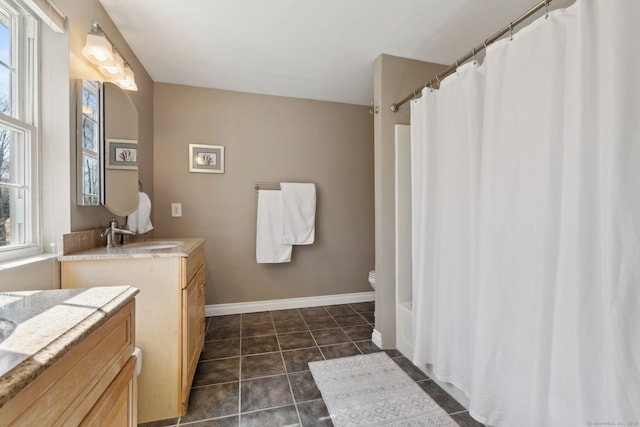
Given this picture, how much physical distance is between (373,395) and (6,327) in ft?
5.10

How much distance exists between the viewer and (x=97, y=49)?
4.55 ft

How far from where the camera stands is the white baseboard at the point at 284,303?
8.48ft

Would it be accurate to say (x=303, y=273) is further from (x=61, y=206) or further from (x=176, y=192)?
(x=61, y=206)

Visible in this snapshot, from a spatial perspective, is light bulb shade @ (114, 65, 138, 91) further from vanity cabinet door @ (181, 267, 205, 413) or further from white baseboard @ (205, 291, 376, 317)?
white baseboard @ (205, 291, 376, 317)

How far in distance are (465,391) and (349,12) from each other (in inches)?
85.6

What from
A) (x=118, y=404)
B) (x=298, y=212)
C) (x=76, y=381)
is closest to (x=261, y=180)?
(x=298, y=212)

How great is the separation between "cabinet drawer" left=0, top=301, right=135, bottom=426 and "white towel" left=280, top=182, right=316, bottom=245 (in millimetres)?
1864

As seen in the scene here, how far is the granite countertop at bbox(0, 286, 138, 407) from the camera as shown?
0.40m

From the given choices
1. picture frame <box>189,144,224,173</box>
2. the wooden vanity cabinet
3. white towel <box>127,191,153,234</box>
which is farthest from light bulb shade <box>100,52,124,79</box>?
the wooden vanity cabinet

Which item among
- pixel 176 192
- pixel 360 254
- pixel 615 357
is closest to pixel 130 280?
pixel 176 192

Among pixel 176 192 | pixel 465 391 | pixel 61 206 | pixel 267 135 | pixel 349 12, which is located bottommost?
pixel 465 391

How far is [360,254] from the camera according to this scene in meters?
2.99

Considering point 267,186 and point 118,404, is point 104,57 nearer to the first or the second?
point 267,186

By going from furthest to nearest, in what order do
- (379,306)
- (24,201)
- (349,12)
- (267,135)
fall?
(267,135), (379,306), (349,12), (24,201)
